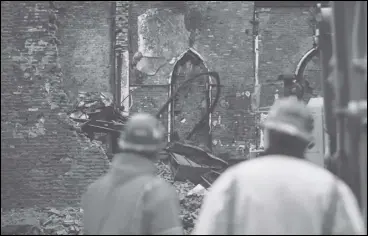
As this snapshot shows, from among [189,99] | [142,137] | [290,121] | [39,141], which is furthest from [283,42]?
[290,121]

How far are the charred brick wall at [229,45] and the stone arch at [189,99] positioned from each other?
133 mm

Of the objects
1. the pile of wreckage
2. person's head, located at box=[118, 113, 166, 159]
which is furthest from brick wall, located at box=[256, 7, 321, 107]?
person's head, located at box=[118, 113, 166, 159]

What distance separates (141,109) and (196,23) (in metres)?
2.70

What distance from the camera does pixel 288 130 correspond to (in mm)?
2814

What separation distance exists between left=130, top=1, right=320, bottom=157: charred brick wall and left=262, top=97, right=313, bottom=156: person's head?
1233 centimetres

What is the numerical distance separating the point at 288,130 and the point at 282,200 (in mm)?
354

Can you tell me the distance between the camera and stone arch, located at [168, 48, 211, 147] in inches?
605

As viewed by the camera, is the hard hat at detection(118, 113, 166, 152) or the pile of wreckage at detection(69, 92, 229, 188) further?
the pile of wreckage at detection(69, 92, 229, 188)

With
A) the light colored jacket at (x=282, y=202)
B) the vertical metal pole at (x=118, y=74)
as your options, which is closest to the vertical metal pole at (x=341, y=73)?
the light colored jacket at (x=282, y=202)

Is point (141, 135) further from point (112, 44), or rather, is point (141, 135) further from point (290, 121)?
point (112, 44)

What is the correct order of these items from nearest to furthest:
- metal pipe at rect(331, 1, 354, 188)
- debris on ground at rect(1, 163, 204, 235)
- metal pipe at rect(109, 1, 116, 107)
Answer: metal pipe at rect(331, 1, 354, 188) < debris on ground at rect(1, 163, 204, 235) < metal pipe at rect(109, 1, 116, 107)

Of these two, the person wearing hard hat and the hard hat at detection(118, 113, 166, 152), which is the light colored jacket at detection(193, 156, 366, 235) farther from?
the hard hat at detection(118, 113, 166, 152)

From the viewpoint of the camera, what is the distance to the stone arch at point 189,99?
15.4m

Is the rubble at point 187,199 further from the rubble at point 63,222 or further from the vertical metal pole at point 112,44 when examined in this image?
the vertical metal pole at point 112,44
